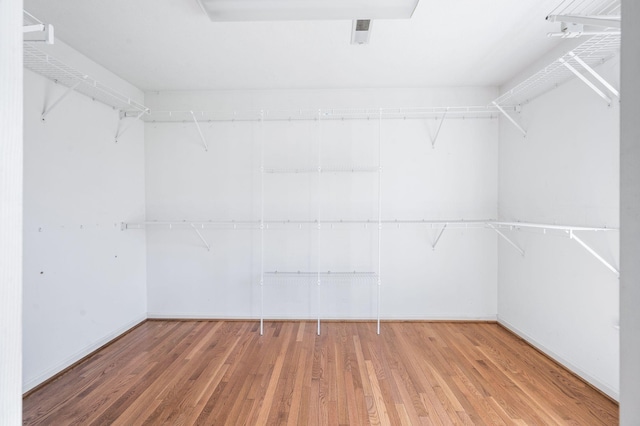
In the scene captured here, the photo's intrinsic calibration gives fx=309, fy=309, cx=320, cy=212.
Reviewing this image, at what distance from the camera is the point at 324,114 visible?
337 centimetres

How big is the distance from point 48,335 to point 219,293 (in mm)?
1477

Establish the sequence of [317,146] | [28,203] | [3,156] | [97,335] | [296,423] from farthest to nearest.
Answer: [317,146] < [97,335] < [28,203] < [296,423] < [3,156]

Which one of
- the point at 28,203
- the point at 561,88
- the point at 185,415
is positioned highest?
the point at 561,88

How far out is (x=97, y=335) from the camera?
281cm

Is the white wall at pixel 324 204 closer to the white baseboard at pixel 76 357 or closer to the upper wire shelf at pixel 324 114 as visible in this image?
the upper wire shelf at pixel 324 114

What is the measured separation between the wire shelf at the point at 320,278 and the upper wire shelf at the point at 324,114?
67.2 inches

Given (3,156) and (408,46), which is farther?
(408,46)

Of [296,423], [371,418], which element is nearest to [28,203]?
[296,423]

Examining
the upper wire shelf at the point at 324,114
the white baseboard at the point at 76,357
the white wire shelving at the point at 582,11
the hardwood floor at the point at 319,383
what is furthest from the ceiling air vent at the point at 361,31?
the white baseboard at the point at 76,357

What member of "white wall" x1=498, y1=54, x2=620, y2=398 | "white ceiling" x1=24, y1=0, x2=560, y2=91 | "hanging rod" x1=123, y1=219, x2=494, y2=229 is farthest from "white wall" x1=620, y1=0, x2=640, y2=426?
"hanging rod" x1=123, y1=219, x2=494, y2=229

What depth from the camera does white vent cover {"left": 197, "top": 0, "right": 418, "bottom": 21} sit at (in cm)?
184

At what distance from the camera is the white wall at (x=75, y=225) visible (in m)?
2.22

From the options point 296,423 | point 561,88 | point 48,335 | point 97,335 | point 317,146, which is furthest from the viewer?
point 317,146

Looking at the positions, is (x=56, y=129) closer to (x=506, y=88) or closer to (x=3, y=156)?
(x=3, y=156)
